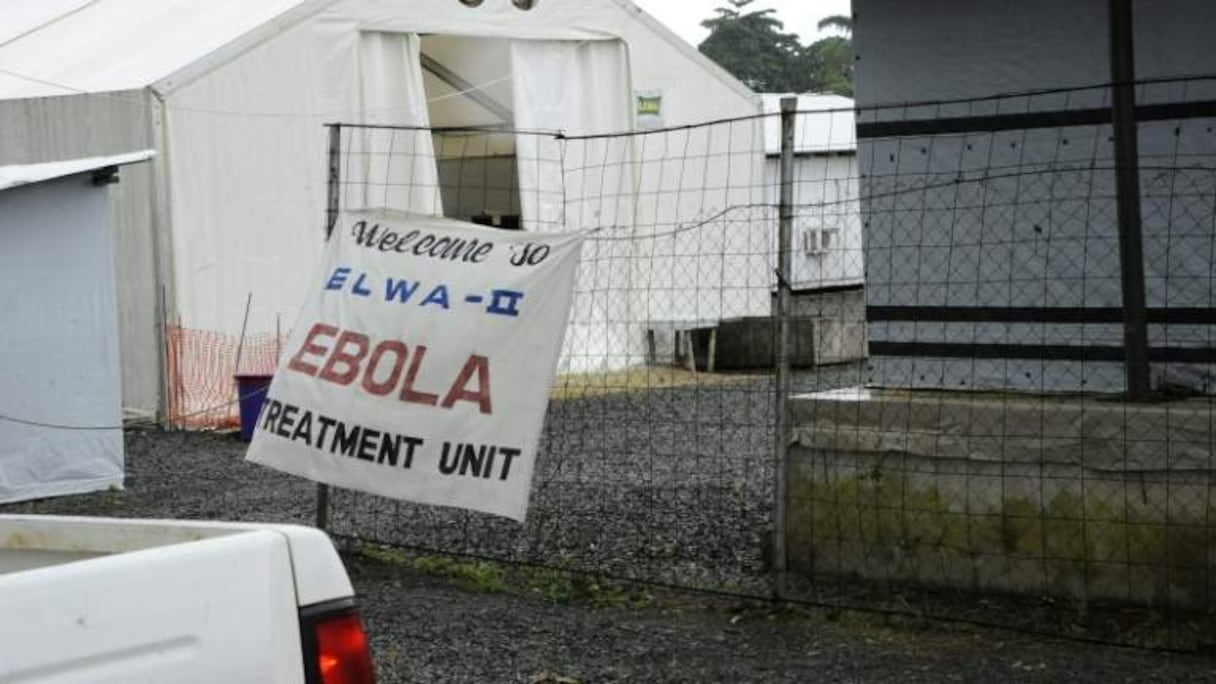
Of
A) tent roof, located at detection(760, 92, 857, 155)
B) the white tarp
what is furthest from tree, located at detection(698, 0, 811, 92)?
the white tarp

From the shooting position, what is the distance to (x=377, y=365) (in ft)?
27.4

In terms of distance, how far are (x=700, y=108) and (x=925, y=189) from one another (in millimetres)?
13695

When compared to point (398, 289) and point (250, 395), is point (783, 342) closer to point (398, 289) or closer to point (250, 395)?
point (398, 289)

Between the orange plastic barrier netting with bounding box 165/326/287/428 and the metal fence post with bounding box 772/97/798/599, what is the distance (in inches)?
368

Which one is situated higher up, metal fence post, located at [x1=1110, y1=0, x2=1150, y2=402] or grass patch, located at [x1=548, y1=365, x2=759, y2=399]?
metal fence post, located at [x1=1110, y1=0, x2=1150, y2=402]

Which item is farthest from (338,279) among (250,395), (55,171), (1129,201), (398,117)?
(398,117)

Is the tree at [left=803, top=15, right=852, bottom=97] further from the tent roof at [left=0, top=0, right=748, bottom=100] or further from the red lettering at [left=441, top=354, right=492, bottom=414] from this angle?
the red lettering at [left=441, top=354, right=492, bottom=414]

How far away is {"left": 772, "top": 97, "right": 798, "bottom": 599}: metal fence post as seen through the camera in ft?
24.5

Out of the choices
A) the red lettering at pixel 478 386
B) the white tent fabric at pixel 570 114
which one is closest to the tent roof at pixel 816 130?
the white tent fabric at pixel 570 114

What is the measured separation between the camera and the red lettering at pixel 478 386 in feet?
26.3

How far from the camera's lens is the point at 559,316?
798 centimetres

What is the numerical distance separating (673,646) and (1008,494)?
162 centimetres

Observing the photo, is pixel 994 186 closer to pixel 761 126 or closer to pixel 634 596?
pixel 634 596

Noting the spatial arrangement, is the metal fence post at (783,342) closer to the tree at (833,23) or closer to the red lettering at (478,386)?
the red lettering at (478,386)
